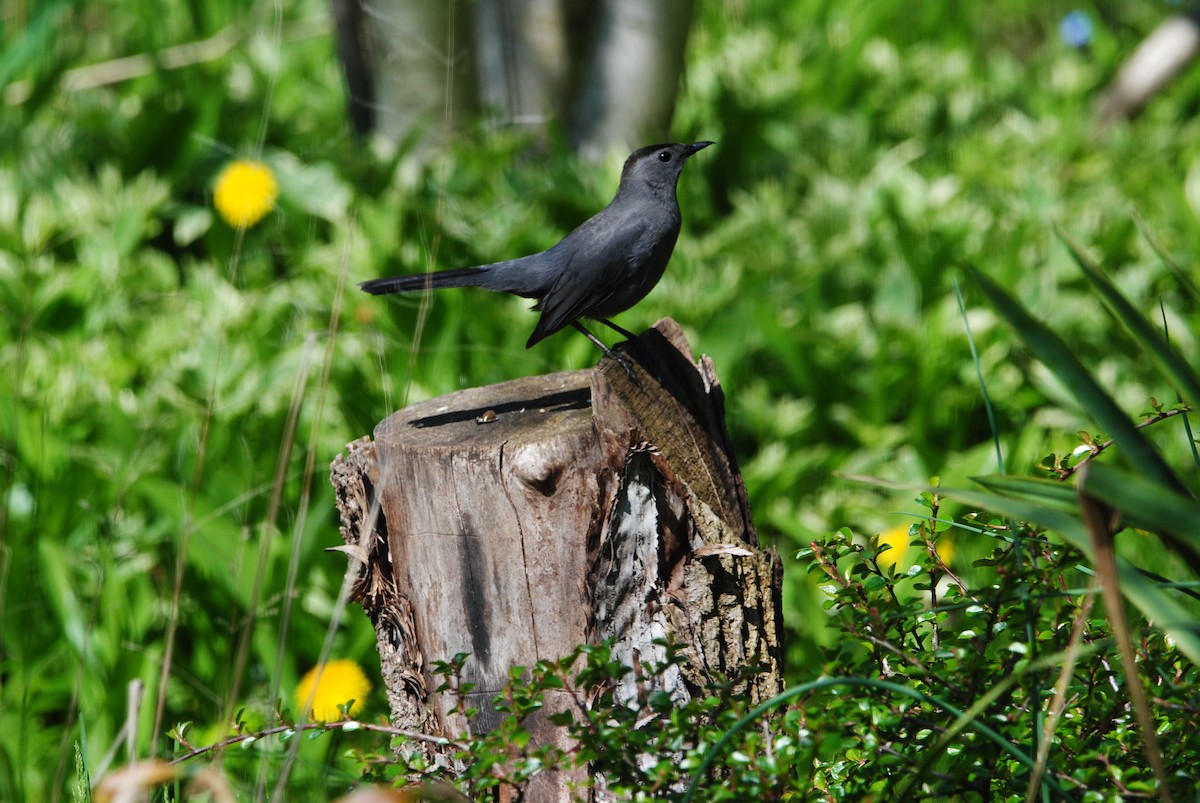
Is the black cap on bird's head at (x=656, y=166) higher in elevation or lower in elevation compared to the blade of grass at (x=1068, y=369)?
higher

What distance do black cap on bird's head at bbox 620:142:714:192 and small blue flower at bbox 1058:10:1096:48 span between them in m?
5.16

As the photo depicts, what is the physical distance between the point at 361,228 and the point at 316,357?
2.39ft

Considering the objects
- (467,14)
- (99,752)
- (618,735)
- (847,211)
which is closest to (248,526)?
(99,752)

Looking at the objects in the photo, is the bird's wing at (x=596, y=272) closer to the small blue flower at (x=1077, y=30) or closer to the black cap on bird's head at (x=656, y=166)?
the black cap on bird's head at (x=656, y=166)

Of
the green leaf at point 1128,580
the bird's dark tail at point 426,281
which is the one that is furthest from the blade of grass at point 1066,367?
the bird's dark tail at point 426,281

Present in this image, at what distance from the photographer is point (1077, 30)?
272 inches

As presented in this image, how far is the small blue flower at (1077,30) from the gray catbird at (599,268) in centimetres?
526

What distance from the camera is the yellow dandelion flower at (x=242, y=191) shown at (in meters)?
4.27

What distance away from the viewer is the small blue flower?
682cm

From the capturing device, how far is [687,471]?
6.35 ft

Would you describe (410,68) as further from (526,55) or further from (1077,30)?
(1077,30)

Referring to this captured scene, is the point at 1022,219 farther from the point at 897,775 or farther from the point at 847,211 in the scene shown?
the point at 897,775

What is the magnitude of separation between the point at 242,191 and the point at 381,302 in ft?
2.49

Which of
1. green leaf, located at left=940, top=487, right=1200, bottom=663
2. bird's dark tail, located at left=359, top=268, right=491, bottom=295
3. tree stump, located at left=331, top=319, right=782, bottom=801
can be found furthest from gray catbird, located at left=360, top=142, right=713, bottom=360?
green leaf, located at left=940, top=487, right=1200, bottom=663
